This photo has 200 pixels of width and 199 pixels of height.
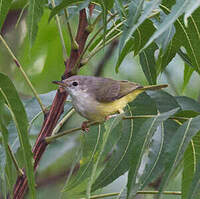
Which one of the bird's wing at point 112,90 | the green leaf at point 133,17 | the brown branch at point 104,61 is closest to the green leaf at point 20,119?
the green leaf at point 133,17

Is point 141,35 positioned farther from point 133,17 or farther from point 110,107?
point 110,107

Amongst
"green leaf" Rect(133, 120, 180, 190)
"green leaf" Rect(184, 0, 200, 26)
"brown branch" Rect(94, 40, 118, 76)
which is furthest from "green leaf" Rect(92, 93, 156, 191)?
"brown branch" Rect(94, 40, 118, 76)

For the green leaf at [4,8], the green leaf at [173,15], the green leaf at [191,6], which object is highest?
the green leaf at [191,6]

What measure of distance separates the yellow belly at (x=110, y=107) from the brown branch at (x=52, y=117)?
629mm

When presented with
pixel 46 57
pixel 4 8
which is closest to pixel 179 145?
pixel 4 8

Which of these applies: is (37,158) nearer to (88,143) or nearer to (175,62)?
(88,143)

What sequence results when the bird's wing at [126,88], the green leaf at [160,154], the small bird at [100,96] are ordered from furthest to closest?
the bird's wing at [126,88], the small bird at [100,96], the green leaf at [160,154]

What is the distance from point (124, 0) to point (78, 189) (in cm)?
136

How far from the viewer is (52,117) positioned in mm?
2412

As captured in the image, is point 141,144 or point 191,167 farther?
point 191,167

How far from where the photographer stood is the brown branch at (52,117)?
7.82 feet

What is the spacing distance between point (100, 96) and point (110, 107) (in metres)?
0.14

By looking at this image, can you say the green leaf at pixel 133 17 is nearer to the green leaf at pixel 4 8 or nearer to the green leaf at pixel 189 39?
the green leaf at pixel 189 39

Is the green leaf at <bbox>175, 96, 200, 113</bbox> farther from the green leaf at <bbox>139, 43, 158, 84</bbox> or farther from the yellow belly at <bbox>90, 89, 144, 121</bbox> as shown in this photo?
the yellow belly at <bbox>90, 89, 144, 121</bbox>
